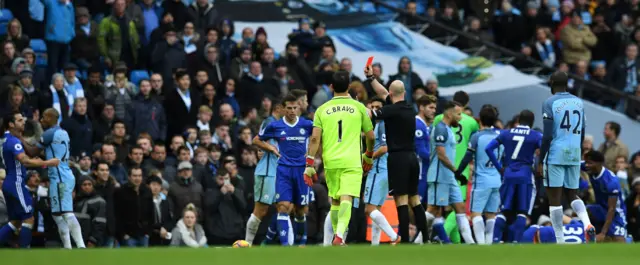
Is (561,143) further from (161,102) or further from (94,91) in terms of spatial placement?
(94,91)

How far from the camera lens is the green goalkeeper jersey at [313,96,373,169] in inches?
672

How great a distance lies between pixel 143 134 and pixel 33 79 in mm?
2048

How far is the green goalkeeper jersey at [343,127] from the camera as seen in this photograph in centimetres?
1706

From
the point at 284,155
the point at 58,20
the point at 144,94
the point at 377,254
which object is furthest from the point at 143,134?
the point at 377,254

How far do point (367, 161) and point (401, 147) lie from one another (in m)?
0.51

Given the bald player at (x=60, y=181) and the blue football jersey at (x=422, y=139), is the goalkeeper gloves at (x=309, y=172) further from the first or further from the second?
the bald player at (x=60, y=181)

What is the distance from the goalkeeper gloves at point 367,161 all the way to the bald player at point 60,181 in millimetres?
4683

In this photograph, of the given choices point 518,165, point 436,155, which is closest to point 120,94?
point 436,155

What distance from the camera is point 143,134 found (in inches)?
910

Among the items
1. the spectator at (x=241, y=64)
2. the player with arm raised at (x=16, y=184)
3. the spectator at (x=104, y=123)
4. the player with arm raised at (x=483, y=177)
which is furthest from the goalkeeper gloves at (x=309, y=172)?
the spectator at (x=241, y=64)

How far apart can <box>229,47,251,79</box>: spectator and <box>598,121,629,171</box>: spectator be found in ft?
20.6

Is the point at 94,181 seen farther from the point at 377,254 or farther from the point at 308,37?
the point at 377,254

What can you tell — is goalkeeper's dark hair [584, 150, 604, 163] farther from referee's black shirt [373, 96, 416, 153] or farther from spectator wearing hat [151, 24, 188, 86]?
spectator wearing hat [151, 24, 188, 86]

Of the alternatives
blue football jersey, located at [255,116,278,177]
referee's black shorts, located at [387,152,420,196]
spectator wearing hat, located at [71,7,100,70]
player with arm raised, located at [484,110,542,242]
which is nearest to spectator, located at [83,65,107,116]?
spectator wearing hat, located at [71,7,100,70]
